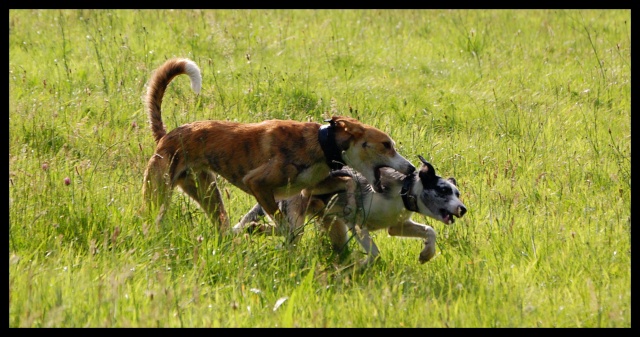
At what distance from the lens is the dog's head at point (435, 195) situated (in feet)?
19.8

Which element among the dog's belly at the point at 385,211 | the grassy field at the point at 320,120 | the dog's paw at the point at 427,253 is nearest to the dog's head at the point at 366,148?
the dog's belly at the point at 385,211

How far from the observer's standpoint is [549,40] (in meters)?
12.1

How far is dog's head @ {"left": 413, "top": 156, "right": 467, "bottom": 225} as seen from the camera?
6.05 m

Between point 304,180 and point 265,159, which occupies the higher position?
point 265,159

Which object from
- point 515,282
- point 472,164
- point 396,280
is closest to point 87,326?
point 396,280

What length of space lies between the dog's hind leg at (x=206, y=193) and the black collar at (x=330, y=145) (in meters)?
0.76

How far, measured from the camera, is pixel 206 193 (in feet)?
21.2

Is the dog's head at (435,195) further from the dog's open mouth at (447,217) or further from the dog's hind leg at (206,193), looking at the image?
the dog's hind leg at (206,193)

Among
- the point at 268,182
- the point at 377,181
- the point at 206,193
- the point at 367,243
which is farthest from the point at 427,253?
the point at 206,193

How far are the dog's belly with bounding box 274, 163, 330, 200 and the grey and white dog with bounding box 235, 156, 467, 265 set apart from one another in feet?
0.33

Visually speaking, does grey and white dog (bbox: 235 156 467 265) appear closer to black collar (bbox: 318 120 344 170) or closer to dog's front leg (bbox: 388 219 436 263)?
dog's front leg (bbox: 388 219 436 263)

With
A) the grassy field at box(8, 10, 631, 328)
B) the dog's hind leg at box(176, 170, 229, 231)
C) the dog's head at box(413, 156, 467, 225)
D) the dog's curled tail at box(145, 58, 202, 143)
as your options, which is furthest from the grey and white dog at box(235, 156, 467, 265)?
the dog's curled tail at box(145, 58, 202, 143)

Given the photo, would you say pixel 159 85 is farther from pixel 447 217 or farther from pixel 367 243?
pixel 447 217

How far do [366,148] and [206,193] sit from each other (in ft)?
3.74
